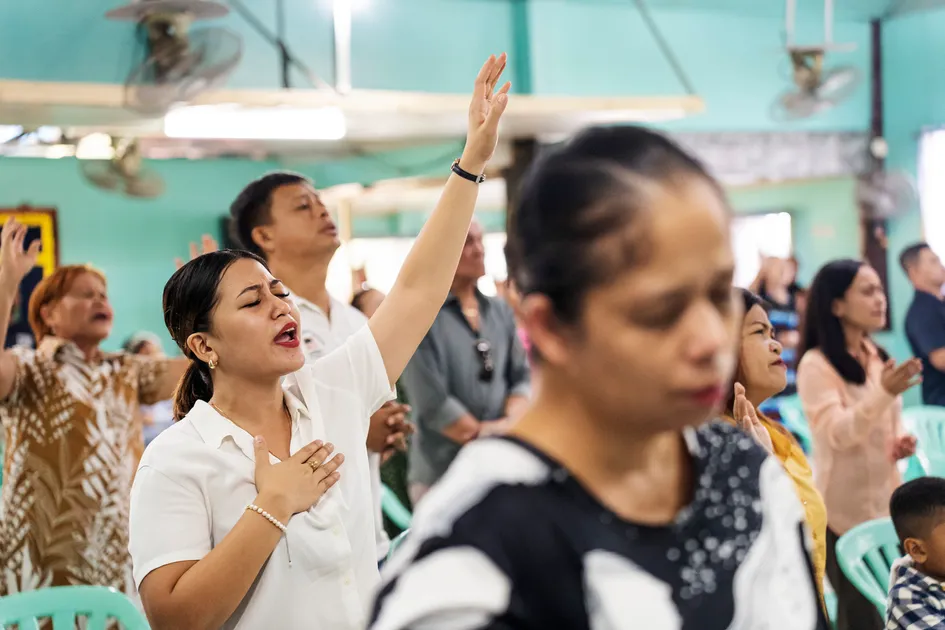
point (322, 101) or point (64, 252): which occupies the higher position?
point (322, 101)

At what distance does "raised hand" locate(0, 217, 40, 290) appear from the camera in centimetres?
248

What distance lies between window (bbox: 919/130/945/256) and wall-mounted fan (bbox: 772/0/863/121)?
192cm

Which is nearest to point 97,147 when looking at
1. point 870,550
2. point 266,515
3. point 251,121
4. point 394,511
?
point 251,121

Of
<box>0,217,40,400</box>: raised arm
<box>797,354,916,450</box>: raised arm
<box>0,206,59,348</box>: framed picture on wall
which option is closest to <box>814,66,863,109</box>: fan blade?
<box>797,354,916,450</box>: raised arm

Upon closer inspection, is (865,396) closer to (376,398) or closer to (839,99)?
(376,398)

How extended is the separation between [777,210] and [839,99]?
2.19 meters

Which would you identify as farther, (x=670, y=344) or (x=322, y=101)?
(x=322, y=101)

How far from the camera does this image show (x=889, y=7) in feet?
24.1

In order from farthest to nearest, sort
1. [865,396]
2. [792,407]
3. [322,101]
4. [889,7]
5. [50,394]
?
[889,7] → [322,101] → [792,407] → [865,396] → [50,394]

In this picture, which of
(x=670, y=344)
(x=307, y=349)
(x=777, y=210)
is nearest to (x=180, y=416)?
(x=307, y=349)

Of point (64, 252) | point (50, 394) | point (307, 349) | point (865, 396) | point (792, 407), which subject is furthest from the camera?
point (64, 252)

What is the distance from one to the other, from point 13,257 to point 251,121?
8.29 feet

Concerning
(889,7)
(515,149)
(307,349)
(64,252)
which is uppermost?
(889,7)

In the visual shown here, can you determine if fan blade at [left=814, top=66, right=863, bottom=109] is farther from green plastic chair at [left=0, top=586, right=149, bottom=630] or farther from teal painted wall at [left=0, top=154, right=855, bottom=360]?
green plastic chair at [left=0, top=586, right=149, bottom=630]
